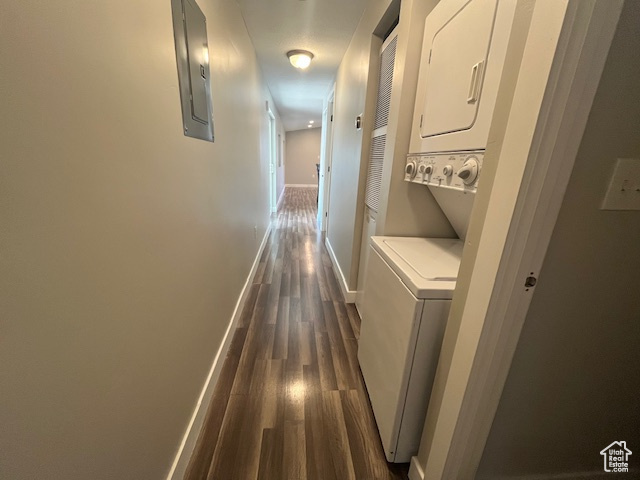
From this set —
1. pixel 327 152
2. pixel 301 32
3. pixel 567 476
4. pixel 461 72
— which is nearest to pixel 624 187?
pixel 461 72

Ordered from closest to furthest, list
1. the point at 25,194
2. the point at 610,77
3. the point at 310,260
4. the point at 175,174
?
the point at 25,194 → the point at 610,77 → the point at 175,174 → the point at 310,260

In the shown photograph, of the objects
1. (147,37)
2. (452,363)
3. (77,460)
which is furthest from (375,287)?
(147,37)

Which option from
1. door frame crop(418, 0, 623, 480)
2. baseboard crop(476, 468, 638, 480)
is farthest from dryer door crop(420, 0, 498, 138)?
baseboard crop(476, 468, 638, 480)

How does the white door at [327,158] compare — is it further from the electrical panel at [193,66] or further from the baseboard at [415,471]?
the baseboard at [415,471]

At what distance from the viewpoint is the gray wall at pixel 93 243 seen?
42 cm

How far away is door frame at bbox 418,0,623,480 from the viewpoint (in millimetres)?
495

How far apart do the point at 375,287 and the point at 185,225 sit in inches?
36.4

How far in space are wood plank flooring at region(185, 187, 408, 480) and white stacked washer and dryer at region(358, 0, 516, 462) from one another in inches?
6.7

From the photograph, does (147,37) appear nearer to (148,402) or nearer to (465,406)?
(148,402)

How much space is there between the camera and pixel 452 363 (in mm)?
803

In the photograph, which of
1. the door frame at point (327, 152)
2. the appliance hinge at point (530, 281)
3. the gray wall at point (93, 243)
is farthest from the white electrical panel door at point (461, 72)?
the door frame at point (327, 152)

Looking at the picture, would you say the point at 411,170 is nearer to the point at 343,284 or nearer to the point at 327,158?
the point at 343,284

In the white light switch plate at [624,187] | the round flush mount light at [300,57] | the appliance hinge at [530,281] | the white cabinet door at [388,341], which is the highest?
the round flush mount light at [300,57]

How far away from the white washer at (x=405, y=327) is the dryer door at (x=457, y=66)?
0.53 metres
